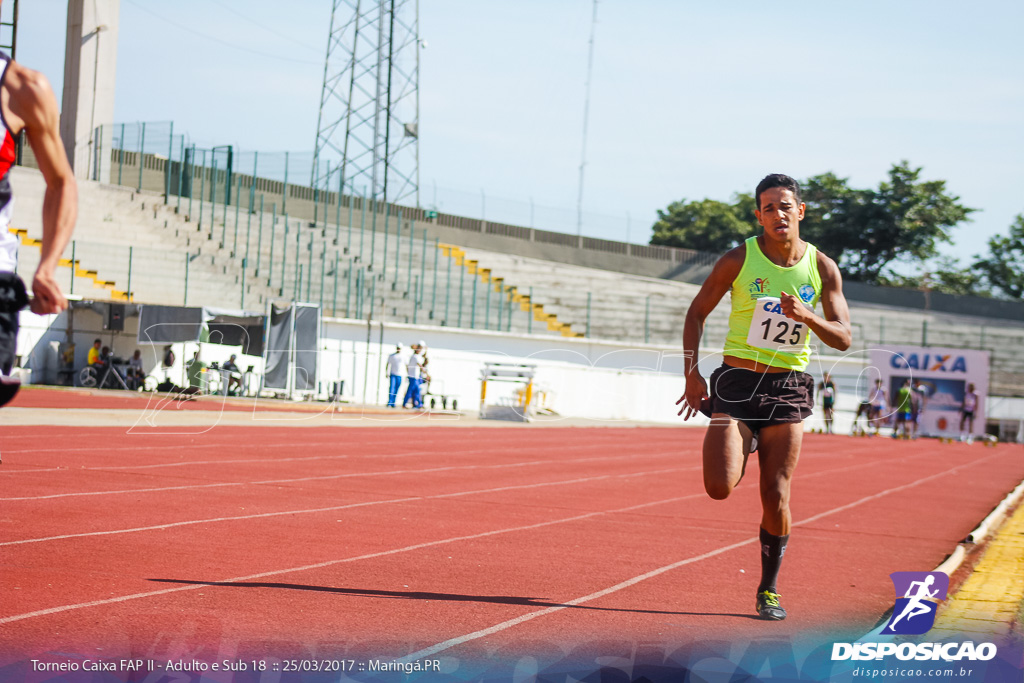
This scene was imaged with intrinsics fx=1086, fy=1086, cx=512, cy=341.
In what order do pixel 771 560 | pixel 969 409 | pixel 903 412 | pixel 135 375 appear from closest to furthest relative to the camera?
pixel 771 560
pixel 135 375
pixel 903 412
pixel 969 409

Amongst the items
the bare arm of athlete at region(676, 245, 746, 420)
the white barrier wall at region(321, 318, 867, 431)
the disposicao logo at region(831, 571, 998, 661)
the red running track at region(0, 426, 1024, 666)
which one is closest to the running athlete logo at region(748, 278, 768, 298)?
the bare arm of athlete at region(676, 245, 746, 420)

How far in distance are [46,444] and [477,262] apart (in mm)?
29343

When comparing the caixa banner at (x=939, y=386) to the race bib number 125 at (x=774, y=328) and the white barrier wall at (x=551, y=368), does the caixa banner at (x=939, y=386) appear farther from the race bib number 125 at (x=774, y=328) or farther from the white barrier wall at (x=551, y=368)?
the race bib number 125 at (x=774, y=328)

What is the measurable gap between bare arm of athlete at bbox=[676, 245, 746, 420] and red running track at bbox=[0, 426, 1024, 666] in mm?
1097

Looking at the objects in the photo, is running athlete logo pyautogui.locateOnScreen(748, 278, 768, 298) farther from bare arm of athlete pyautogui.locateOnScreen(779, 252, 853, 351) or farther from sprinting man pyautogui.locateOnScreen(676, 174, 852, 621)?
bare arm of athlete pyautogui.locateOnScreen(779, 252, 853, 351)

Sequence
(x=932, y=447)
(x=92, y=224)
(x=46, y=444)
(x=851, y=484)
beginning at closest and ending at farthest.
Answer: (x=46, y=444)
(x=851, y=484)
(x=932, y=447)
(x=92, y=224)

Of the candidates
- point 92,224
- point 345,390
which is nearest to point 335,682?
point 345,390

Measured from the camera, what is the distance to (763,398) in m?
5.29

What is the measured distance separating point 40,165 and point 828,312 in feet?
12.0

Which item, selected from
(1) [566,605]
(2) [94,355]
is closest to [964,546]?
(1) [566,605]

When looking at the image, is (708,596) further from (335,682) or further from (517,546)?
(335,682)

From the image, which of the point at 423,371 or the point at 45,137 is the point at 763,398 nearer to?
the point at 45,137

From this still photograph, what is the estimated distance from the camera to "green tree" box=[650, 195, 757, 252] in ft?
207

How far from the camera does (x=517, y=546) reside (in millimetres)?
7469
